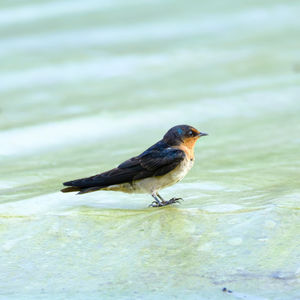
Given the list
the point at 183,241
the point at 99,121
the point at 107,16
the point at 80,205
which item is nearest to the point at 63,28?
the point at 107,16

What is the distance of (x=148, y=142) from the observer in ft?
18.2

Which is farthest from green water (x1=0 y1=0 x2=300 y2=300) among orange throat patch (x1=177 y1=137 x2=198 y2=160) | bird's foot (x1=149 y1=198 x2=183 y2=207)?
orange throat patch (x1=177 y1=137 x2=198 y2=160)

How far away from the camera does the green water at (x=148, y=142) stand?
120 inches

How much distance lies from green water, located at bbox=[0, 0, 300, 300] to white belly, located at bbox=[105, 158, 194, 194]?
4.1 inches

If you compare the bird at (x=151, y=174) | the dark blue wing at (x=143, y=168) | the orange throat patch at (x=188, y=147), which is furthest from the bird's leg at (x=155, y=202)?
the orange throat patch at (x=188, y=147)

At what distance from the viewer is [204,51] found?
7387mm

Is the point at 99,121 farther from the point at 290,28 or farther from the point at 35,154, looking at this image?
the point at 290,28

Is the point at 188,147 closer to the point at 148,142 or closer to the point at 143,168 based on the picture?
the point at 143,168

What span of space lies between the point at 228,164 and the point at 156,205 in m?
1.10

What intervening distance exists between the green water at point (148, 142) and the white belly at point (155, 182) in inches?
4.1

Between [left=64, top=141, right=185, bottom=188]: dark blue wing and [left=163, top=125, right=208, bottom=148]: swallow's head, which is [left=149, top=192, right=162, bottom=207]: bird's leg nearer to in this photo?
[left=64, top=141, right=185, bottom=188]: dark blue wing

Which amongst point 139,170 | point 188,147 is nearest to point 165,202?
point 139,170

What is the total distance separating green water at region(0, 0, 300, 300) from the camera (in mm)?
3051

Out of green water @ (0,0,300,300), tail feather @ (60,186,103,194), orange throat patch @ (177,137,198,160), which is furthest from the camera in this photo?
orange throat patch @ (177,137,198,160)
